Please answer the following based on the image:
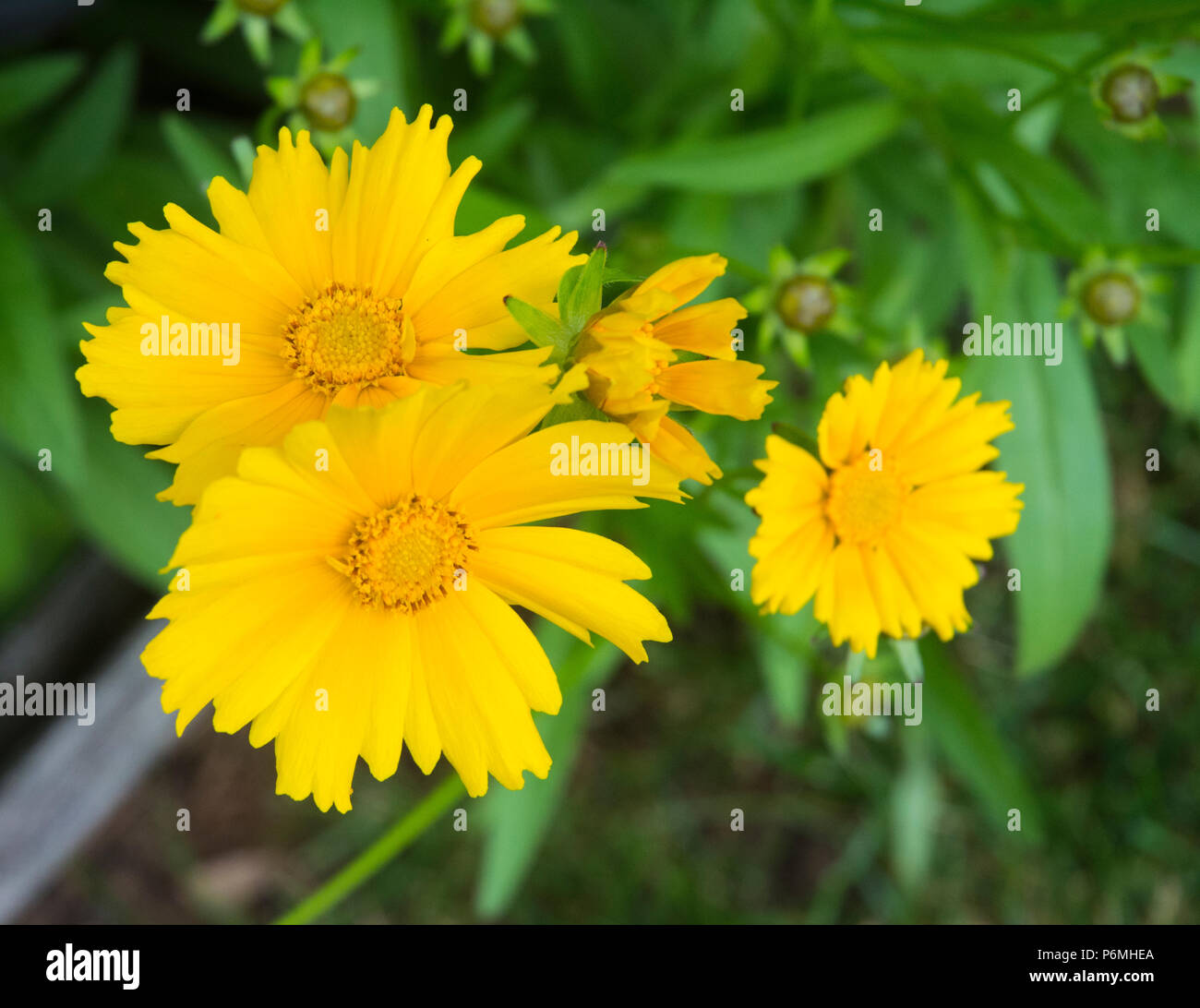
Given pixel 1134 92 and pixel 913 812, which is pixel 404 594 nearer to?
pixel 1134 92

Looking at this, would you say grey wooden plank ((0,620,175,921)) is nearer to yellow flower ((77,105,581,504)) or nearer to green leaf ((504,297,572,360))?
yellow flower ((77,105,581,504))

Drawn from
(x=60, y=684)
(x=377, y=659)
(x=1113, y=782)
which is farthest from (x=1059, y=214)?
(x=60, y=684)

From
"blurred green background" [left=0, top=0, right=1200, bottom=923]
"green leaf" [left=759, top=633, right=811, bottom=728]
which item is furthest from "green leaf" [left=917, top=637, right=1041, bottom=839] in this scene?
"green leaf" [left=759, top=633, right=811, bottom=728]

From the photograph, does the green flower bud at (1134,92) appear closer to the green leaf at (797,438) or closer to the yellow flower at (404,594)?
the green leaf at (797,438)

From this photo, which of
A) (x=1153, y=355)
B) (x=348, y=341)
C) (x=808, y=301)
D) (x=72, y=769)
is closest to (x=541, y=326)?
(x=348, y=341)

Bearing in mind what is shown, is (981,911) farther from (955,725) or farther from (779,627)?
(779,627)
